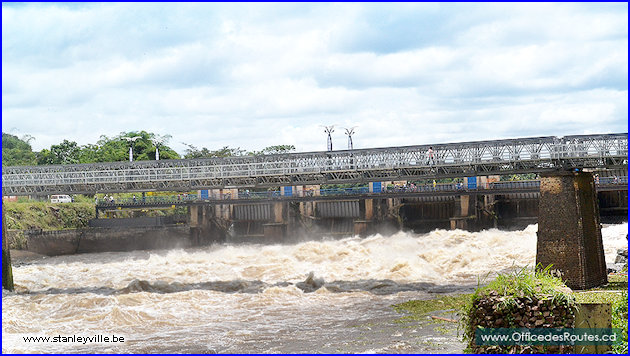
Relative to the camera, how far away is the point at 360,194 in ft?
211

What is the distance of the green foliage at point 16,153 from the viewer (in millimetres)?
101000

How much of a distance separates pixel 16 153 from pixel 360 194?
65.2 meters

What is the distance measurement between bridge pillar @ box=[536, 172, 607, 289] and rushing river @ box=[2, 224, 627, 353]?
13.1ft

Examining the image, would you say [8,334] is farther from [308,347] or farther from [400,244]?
[400,244]

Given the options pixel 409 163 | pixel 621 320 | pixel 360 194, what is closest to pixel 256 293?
pixel 409 163

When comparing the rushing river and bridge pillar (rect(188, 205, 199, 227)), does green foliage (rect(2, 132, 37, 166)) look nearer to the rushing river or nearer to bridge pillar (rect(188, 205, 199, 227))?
bridge pillar (rect(188, 205, 199, 227))

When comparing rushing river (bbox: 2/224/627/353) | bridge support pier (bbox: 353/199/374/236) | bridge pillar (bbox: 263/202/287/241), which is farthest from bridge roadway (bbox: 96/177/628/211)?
rushing river (bbox: 2/224/627/353)

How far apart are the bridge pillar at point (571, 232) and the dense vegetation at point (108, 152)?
245ft

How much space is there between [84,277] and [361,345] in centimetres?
2754

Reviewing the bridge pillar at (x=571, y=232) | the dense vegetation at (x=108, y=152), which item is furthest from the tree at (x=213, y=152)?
the bridge pillar at (x=571, y=232)

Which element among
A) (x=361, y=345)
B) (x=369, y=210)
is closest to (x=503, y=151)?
(x=361, y=345)

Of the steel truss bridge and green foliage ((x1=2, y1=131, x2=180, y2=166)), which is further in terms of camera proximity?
green foliage ((x1=2, y1=131, x2=180, y2=166))

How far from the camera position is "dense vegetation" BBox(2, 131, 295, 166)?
102 meters

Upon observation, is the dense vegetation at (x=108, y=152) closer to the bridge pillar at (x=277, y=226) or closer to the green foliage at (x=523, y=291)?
the bridge pillar at (x=277, y=226)
